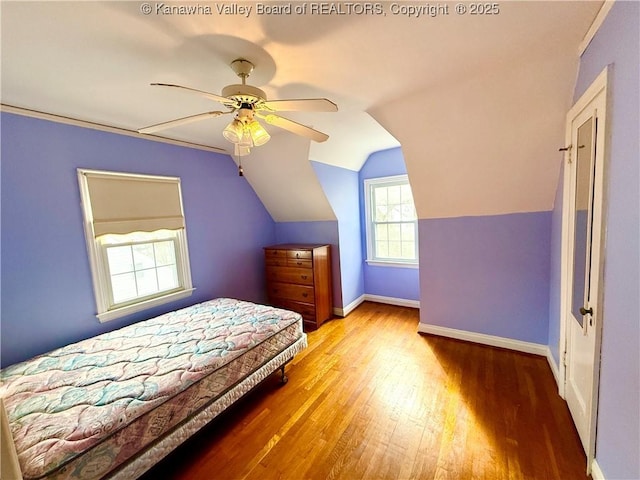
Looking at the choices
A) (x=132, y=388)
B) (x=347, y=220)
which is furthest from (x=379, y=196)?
(x=132, y=388)

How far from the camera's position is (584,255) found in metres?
1.53

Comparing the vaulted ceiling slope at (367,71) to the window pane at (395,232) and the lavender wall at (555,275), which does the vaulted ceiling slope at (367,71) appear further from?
the window pane at (395,232)

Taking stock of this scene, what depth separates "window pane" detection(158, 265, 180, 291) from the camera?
280 centimetres

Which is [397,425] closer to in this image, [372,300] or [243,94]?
[243,94]

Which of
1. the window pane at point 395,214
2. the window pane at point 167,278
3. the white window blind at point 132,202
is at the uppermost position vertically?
the white window blind at point 132,202

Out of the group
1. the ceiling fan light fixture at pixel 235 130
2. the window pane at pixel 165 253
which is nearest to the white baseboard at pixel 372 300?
the window pane at pixel 165 253

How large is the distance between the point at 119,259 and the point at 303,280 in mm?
1956

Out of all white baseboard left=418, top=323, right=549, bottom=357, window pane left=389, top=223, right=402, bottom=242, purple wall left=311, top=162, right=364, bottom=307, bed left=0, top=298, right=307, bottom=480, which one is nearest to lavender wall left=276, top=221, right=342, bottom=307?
purple wall left=311, top=162, right=364, bottom=307

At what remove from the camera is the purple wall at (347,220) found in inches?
134

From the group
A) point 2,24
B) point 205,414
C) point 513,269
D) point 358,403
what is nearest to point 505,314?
point 513,269

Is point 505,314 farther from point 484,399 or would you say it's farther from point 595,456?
point 595,456

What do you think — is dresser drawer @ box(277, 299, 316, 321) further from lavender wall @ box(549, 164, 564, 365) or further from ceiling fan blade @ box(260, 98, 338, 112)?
A: ceiling fan blade @ box(260, 98, 338, 112)

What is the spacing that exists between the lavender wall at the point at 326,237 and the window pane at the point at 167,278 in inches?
66.2

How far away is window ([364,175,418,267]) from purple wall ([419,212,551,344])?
2.67 ft
